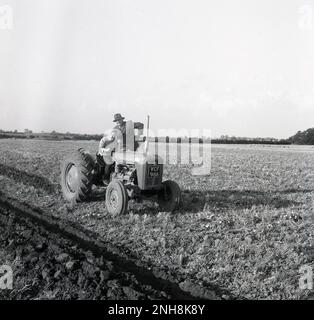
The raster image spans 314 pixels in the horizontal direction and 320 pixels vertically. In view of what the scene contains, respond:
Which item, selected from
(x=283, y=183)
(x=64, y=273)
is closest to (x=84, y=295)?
(x=64, y=273)

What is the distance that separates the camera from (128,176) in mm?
8516

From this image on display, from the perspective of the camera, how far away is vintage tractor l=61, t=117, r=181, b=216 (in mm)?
8141

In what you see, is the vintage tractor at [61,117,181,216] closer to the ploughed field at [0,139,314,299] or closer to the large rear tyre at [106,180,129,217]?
the large rear tyre at [106,180,129,217]

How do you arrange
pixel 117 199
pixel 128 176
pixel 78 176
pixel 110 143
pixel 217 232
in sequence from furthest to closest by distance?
pixel 78 176 < pixel 110 143 < pixel 128 176 < pixel 117 199 < pixel 217 232

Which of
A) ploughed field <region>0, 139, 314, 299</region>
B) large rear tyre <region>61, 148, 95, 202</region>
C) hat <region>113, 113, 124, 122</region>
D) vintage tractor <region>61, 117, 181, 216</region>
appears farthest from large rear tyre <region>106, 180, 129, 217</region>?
hat <region>113, 113, 124, 122</region>

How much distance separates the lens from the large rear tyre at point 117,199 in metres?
7.84

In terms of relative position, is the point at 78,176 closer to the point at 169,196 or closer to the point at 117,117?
the point at 117,117

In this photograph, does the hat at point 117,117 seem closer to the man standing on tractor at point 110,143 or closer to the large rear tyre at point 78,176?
the man standing on tractor at point 110,143

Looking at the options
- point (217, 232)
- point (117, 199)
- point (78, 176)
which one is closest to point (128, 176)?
point (117, 199)

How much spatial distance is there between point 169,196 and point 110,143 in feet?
5.44

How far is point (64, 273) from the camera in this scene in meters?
5.16
